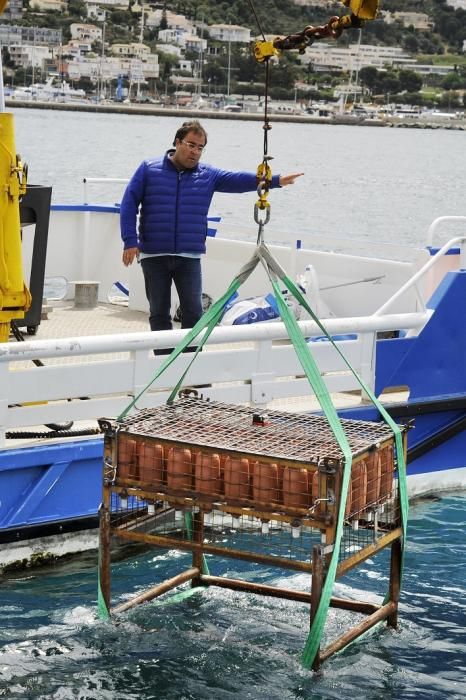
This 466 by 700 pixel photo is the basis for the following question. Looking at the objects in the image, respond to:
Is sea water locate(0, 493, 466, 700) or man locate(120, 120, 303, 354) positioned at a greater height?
man locate(120, 120, 303, 354)

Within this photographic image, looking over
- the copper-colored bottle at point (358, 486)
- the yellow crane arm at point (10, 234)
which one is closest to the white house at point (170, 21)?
the yellow crane arm at point (10, 234)

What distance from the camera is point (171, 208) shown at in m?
8.91

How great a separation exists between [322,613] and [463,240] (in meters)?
4.44

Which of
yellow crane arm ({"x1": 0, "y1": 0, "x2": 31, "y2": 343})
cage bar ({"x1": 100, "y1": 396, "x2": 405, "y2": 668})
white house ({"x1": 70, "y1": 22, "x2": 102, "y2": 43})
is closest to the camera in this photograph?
cage bar ({"x1": 100, "y1": 396, "x2": 405, "y2": 668})

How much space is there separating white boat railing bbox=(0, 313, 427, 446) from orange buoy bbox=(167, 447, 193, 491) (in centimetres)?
141

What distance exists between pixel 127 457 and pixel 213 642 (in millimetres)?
1094

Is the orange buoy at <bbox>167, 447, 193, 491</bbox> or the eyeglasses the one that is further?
the eyeglasses

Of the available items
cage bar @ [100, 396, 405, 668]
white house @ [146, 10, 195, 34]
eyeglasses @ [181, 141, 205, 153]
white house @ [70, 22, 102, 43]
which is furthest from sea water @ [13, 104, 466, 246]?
white house @ [146, 10, 195, 34]

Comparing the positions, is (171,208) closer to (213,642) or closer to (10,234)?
(10,234)

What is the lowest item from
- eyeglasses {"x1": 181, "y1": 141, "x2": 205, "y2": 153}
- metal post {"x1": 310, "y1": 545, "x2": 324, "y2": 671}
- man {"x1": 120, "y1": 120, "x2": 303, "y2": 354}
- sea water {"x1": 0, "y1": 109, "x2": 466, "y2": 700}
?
sea water {"x1": 0, "y1": 109, "x2": 466, "y2": 700}

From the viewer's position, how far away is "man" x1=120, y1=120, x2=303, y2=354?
8.90m

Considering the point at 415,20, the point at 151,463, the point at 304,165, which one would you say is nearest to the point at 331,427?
the point at 151,463

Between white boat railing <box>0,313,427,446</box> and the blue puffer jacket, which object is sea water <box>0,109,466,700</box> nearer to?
white boat railing <box>0,313,427,446</box>

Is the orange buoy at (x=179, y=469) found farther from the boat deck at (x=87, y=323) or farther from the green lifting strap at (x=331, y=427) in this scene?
the boat deck at (x=87, y=323)
